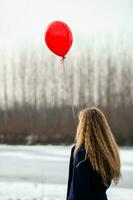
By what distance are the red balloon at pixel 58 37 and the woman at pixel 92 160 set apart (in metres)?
2.41

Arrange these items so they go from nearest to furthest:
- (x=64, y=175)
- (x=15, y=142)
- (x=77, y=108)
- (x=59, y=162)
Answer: (x=64, y=175) < (x=59, y=162) < (x=15, y=142) < (x=77, y=108)

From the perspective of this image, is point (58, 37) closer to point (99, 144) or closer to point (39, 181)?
point (99, 144)

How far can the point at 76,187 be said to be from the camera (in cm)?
288

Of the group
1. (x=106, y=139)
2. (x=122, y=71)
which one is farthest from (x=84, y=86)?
(x=106, y=139)

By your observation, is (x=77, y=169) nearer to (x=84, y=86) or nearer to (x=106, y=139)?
(x=106, y=139)

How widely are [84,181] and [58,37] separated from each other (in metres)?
2.71

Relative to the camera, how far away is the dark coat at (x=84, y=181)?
2.86 meters

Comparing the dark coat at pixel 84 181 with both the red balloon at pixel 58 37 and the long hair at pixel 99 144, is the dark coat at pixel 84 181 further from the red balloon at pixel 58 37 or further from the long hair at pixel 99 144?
the red balloon at pixel 58 37

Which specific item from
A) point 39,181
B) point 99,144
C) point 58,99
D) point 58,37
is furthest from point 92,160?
point 58,99

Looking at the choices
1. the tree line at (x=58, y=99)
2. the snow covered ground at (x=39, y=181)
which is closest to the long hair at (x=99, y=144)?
the snow covered ground at (x=39, y=181)

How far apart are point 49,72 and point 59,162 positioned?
82.4 feet

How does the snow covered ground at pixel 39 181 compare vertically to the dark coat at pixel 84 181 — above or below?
below

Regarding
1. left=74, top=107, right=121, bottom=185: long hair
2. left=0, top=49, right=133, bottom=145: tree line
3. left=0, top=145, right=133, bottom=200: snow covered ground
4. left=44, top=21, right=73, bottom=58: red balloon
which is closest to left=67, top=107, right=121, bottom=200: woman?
left=74, top=107, right=121, bottom=185: long hair

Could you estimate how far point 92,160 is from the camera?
2852mm
